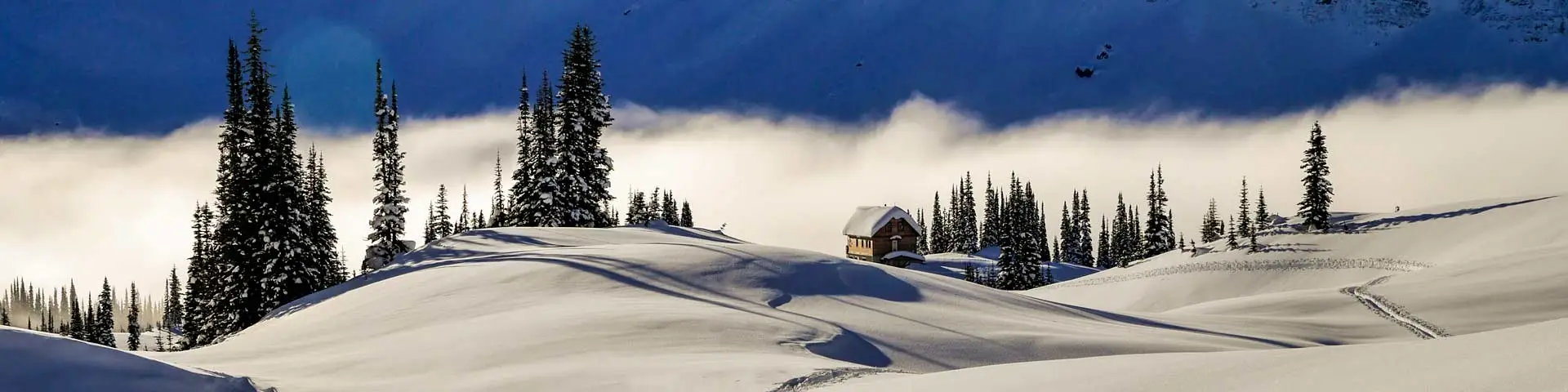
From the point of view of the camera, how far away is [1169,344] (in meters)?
19.9

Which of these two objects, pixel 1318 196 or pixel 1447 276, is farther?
pixel 1318 196

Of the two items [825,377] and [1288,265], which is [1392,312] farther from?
[825,377]

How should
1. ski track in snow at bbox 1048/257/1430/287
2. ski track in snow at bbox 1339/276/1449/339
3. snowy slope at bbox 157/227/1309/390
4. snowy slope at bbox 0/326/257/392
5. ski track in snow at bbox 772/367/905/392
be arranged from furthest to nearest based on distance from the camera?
ski track in snow at bbox 1048/257/1430/287 → ski track in snow at bbox 1339/276/1449/339 → snowy slope at bbox 157/227/1309/390 → ski track in snow at bbox 772/367/905/392 → snowy slope at bbox 0/326/257/392

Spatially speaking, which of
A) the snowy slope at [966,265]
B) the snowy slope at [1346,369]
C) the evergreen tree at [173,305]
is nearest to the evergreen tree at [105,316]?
the evergreen tree at [173,305]

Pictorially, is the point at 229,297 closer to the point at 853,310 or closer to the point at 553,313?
the point at 553,313

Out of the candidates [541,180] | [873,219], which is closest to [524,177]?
[541,180]

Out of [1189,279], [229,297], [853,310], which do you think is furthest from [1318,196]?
[229,297]

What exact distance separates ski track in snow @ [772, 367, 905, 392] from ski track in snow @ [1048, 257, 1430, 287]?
190 feet

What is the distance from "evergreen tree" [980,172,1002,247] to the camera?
444 feet

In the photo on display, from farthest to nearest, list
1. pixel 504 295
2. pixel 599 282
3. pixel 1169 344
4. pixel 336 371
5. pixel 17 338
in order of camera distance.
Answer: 1. pixel 599 282
2. pixel 504 295
3. pixel 1169 344
4. pixel 336 371
5. pixel 17 338

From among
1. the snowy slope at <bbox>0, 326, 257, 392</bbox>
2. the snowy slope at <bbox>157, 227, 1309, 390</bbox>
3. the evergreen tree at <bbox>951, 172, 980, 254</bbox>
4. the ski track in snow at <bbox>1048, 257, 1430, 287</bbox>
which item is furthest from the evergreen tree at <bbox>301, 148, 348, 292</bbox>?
the evergreen tree at <bbox>951, 172, 980, 254</bbox>

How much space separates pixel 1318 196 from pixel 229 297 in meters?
78.4

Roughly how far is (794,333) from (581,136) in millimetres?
45983

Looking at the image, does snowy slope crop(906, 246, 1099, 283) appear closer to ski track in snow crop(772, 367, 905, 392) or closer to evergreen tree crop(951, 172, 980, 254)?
evergreen tree crop(951, 172, 980, 254)
